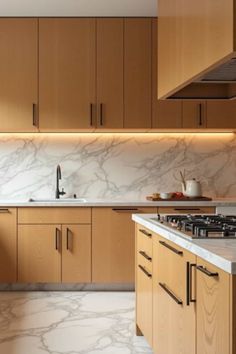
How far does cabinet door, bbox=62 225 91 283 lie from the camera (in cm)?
525

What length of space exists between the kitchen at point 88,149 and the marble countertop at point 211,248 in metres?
2.15

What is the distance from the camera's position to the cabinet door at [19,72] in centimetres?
536

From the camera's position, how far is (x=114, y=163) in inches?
230

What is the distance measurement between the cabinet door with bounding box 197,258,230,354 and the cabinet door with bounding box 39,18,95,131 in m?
3.33

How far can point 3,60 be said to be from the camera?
5.37 meters

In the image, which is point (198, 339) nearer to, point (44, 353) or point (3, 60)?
point (44, 353)

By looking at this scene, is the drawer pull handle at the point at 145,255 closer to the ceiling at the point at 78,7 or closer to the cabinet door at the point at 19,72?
the cabinet door at the point at 19,72

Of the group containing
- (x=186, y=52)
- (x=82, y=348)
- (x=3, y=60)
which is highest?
(x=3, y=60)

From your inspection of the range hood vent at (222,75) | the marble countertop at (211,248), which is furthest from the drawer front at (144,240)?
the range hood vent at (222,75)

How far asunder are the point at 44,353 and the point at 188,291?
4.66ft

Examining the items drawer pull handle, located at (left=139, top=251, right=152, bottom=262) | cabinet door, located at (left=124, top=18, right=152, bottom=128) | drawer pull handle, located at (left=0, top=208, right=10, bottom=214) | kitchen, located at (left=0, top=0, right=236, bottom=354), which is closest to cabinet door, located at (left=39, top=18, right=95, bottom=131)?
kitchen, located at (left=0, top=0, right=236, bottom=354)

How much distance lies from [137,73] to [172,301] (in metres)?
3.14

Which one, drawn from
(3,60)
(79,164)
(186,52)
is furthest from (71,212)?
(186,52)

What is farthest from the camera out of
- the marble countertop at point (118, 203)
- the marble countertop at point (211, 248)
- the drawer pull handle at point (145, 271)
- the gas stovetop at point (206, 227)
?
the marble countertop at point (118, 203)
